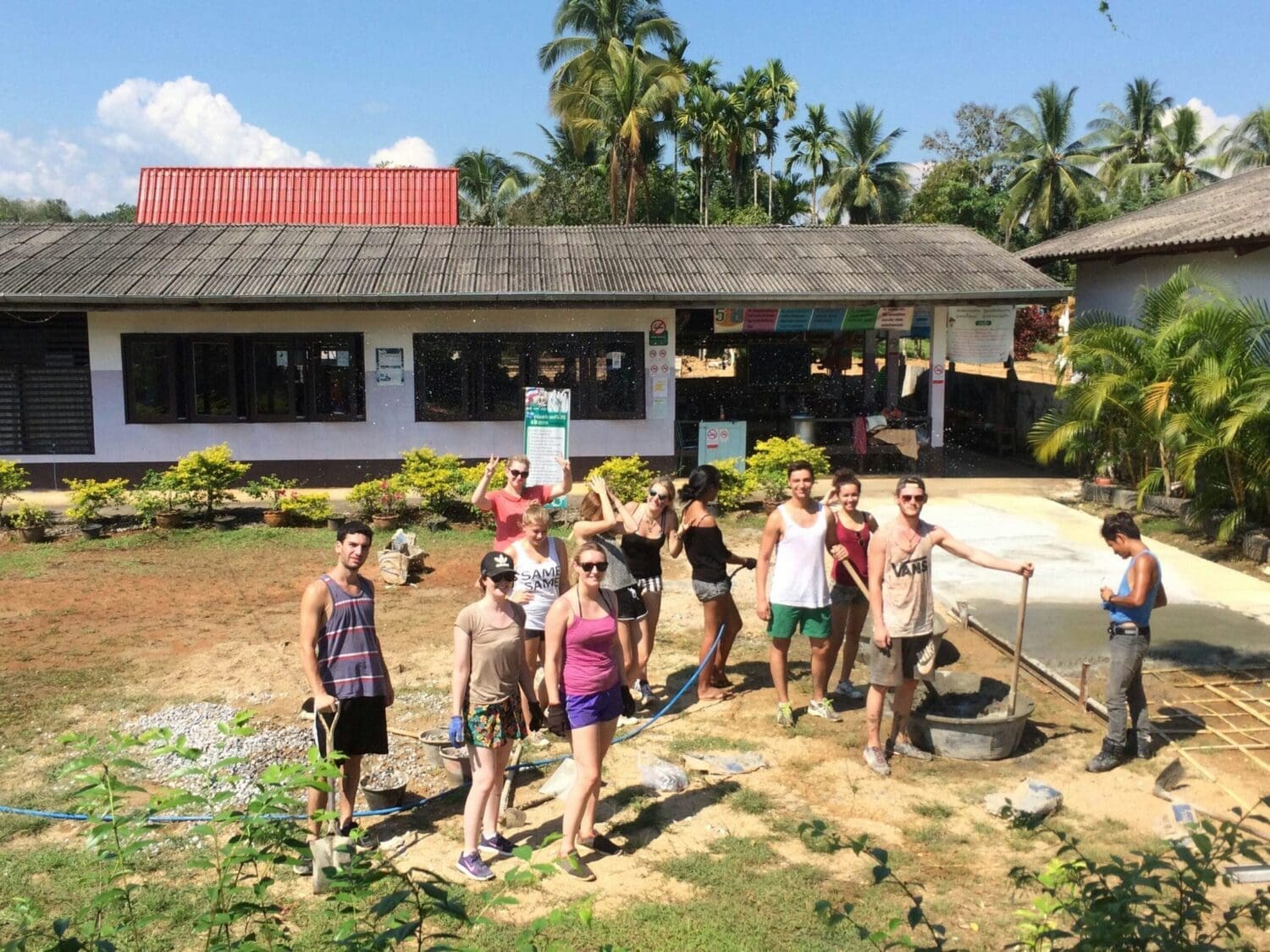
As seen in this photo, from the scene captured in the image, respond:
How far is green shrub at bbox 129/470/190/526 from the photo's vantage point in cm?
1357

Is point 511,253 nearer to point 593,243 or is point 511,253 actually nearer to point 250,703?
point 593,243

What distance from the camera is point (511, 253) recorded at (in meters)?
17.5

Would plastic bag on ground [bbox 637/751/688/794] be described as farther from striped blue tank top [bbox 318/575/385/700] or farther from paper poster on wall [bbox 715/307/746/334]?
paper poster on wall [bbox 715/307/746/334]

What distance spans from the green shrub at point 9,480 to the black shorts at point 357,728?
34.2 feet

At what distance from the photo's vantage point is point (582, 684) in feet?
17.3

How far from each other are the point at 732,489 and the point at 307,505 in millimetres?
5348

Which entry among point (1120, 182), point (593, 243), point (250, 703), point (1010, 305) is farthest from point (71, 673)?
point (1120, 182)

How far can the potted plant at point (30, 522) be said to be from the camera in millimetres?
13203

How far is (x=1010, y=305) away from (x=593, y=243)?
6725 millimetres

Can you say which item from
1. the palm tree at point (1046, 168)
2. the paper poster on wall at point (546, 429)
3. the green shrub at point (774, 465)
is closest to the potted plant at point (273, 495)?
the paper poster on wall at point (546, 429)

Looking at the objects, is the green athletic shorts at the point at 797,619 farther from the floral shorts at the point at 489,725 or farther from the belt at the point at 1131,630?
the floral shorts at the point at 489,725

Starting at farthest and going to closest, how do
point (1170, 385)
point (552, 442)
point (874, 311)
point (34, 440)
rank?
1. point (874, 311)
2. point (34, 440)
3. point (552, 442)
4. point (1170, 385)

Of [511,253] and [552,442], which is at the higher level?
[511,253]

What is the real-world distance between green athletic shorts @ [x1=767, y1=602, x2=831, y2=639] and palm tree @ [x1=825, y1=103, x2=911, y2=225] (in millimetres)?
44742
